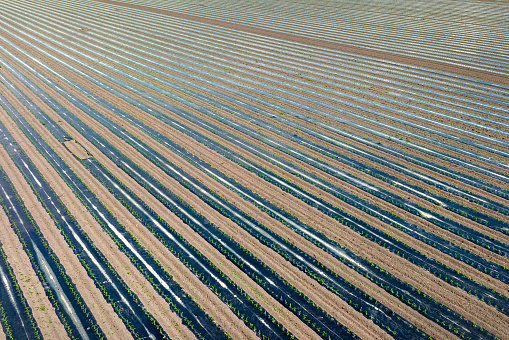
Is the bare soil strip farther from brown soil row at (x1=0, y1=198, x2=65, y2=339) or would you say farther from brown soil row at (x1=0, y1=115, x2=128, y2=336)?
brown soil row at (x1=0, y1=198, x2=65, y2=339)

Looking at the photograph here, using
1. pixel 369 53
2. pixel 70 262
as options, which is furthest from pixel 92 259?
pixel 369 53

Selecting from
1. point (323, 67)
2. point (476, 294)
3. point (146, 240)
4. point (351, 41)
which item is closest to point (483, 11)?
point (351, 41)

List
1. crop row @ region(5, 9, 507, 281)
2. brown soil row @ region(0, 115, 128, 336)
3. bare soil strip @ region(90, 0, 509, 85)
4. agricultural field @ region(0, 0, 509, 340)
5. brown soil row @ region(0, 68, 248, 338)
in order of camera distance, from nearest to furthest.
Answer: brown soil row @ region(0, 68, 248, 338), brown soil row @ region(0, 115, 128, 336), agricultural field @ region(0, 0, 509, 340), crop row @ region(5, 9, 507, 281), bare soil strip @ region(90, 0, 509, 85)

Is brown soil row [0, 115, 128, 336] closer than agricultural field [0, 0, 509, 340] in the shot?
Yes

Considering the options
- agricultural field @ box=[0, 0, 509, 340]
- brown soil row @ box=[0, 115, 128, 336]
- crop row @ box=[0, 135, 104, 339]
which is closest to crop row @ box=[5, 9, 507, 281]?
agricultural field @ box=[0, 0, 509, 340]

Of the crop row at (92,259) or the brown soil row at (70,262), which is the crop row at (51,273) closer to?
the brown soil row at (70,262)

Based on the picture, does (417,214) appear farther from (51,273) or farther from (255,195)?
(51,273)

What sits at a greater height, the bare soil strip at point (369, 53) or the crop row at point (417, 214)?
the bare soil strip at point (369, 53)

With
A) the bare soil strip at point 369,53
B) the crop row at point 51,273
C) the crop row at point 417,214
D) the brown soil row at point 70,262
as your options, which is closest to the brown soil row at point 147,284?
the brown soil row at point 70,262

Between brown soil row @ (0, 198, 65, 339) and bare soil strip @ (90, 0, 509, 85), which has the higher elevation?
bare soil strip @ (90, 0, 509, 85)

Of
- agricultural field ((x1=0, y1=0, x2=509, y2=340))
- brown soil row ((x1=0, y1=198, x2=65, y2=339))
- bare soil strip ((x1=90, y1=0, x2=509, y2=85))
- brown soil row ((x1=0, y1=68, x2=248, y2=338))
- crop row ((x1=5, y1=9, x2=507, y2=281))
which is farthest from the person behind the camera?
bare soil strip ((x1=90, y1=0, x2=509, y2=85))
